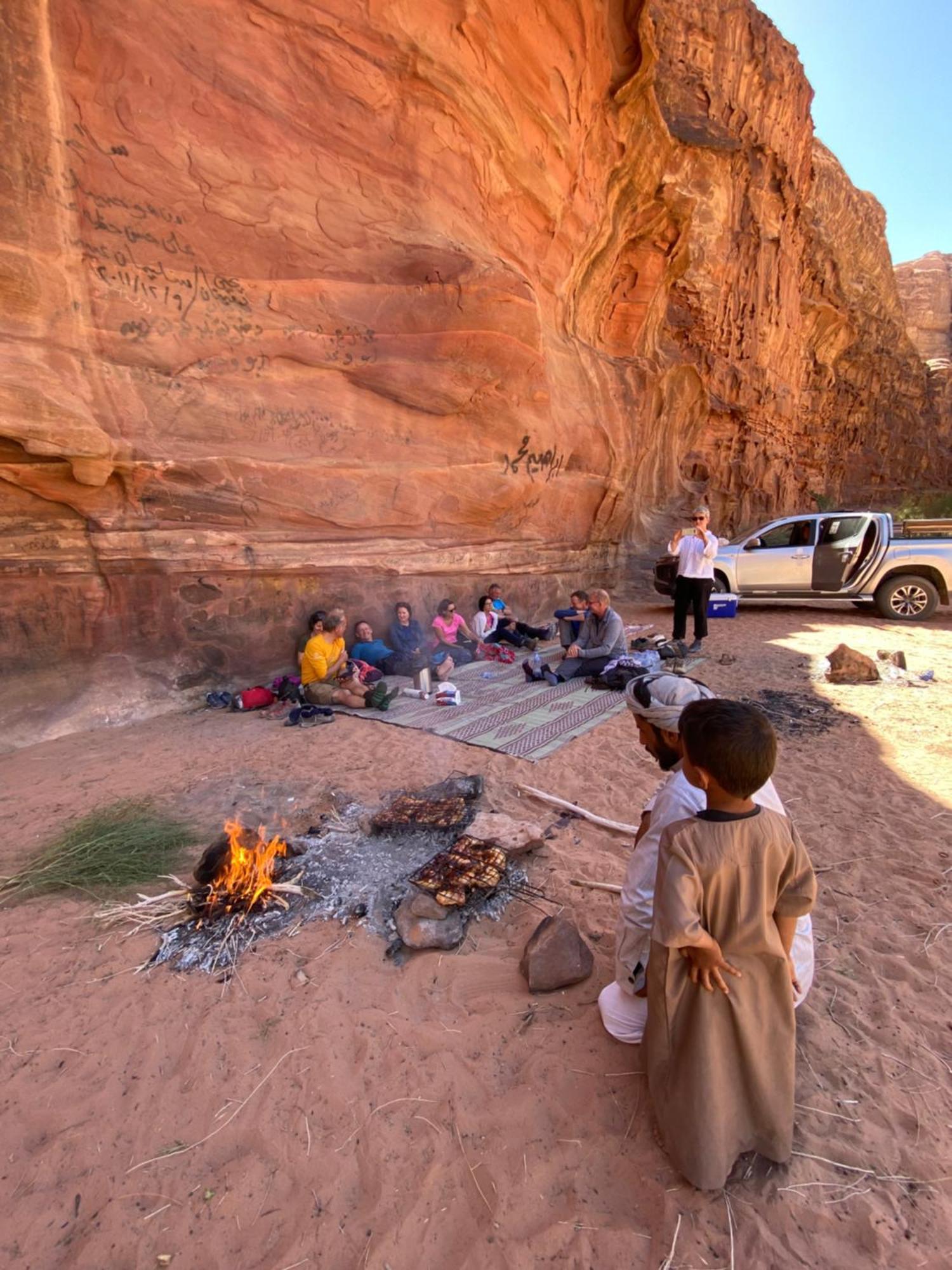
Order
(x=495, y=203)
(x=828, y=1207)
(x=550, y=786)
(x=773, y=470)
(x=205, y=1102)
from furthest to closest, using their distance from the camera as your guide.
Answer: (x=773, y=470) < (x=495, y=203) < (x=550, y=786) < (x=205, y=1102) < (x=828, y=1207)

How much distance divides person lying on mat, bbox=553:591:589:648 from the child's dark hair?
242 inches

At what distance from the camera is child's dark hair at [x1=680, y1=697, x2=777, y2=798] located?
1.54 metres

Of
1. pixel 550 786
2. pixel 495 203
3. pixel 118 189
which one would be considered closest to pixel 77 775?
pixel 550 786

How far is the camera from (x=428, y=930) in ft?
9.15

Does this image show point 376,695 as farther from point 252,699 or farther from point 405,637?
point 405,637

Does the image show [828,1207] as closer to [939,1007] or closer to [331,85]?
[939,1007]

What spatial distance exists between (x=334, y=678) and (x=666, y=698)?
17.4 ft

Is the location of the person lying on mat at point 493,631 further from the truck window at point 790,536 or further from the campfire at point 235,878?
the campfire at point 235,878

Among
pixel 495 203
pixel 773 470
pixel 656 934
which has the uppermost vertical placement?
pixel 495 203

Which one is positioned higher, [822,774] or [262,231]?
[262,231]

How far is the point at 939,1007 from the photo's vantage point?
7.70 feet

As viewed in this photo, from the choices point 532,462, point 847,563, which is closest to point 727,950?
point 532,462

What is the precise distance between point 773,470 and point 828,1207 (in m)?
20.6

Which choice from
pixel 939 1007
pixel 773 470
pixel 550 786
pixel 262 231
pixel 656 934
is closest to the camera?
pixel 656 934
